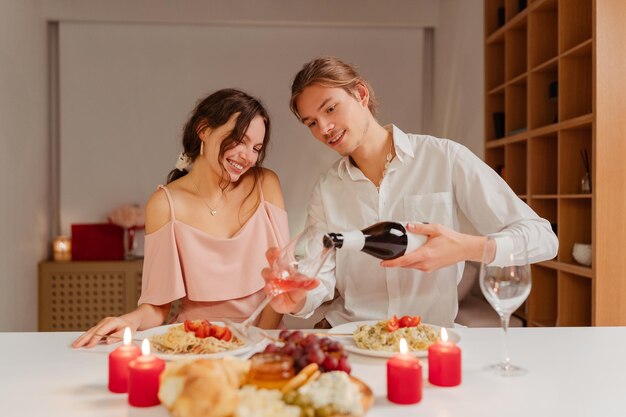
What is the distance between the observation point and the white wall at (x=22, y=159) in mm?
3742

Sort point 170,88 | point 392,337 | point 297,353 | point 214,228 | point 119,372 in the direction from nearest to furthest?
point 297,353
point 119,372
point 392,337
point 214,228
point 170,88

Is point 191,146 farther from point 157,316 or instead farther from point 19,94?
point 19,94

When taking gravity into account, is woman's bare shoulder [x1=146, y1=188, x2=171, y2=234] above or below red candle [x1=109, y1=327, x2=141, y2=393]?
above

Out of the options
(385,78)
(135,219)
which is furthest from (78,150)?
(385,78)

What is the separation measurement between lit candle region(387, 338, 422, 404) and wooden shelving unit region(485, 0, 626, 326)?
215 centimetres

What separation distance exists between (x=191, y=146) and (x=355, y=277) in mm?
723

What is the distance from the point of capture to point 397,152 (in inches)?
76.2

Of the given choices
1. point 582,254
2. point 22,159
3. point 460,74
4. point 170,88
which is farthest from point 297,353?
point 170,88

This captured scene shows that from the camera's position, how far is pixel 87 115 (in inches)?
191

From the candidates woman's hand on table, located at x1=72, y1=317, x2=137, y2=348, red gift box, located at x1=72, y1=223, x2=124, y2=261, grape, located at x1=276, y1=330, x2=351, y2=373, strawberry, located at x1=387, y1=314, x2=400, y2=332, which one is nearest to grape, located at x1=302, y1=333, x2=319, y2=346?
grape, located at x1=276, y1=330, x2=351, y2=373

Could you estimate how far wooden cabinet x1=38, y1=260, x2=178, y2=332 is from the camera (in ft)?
14.6

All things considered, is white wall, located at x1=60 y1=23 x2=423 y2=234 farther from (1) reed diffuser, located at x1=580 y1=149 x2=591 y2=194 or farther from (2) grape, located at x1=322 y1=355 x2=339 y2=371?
(2) grape, located at x1=322 y1=355 x2=339 y2=371

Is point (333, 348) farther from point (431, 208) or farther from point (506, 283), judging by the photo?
point (431, 208)

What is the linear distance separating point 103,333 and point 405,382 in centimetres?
78
